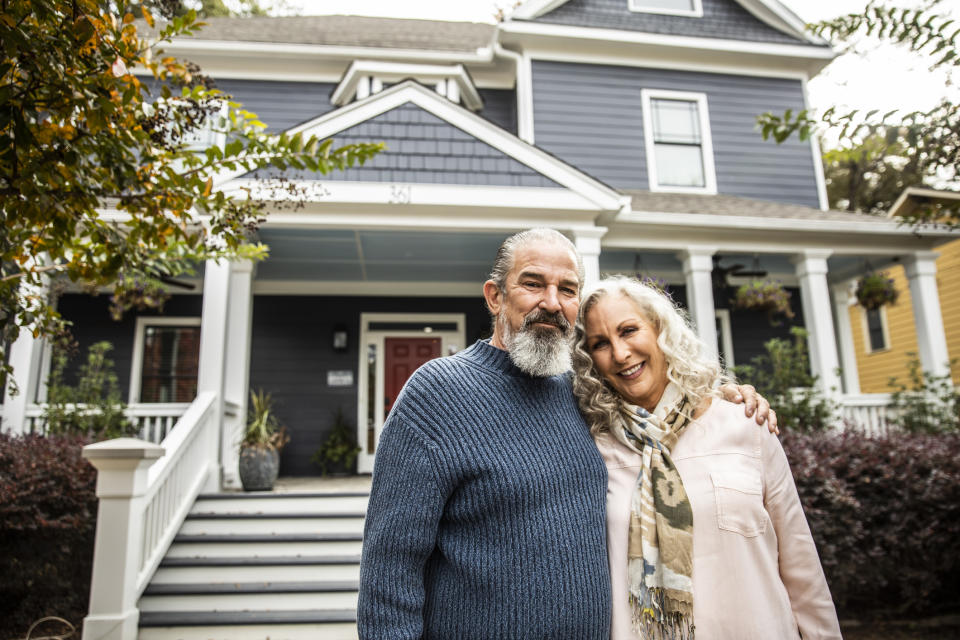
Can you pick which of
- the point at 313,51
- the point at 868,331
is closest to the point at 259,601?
the point at 313,51

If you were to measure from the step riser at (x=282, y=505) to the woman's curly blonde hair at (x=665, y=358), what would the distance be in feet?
12.7

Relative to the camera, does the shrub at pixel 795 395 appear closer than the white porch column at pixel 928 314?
Yes

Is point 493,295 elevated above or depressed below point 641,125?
below

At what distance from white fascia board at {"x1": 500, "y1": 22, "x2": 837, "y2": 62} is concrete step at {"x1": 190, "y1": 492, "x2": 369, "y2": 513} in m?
6.58

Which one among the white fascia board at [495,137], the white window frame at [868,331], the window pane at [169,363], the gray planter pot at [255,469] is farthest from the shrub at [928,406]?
the window pane at [169,363]

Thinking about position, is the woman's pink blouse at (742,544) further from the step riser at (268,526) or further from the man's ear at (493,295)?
the step riser at (268,526)

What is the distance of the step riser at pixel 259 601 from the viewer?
4344 mm

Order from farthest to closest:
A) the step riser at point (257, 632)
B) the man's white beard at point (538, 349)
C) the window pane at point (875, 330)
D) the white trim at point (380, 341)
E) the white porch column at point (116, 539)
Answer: the window pane at point (875, 330) → the white trim at point (380, 341) → the step riser at point (257, 632) → the white porch column at point (116, 539) → the man's white beard at point (538, 349)

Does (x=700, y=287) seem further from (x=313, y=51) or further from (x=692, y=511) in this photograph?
(x=313, y=51)

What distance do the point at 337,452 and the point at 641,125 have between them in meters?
6.17

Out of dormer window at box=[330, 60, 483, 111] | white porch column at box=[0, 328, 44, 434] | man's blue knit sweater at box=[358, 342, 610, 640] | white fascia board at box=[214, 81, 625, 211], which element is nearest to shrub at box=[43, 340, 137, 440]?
white porch column at box=[0, 328, 44, 434]

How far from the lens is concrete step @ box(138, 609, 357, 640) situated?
13.5ft

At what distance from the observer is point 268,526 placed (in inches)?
201

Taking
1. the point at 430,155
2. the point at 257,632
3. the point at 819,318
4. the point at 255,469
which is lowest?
the point at 257,632
